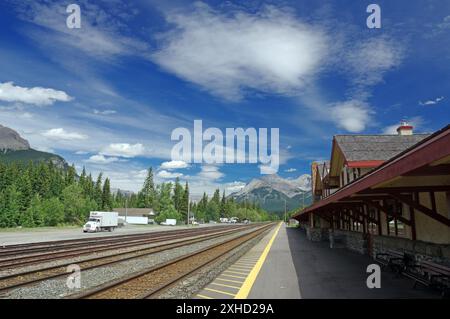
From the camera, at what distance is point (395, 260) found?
452 inches

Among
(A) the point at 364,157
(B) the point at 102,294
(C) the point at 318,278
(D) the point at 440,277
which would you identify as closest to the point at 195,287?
(B) the point at 102,294

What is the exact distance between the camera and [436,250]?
905 cm

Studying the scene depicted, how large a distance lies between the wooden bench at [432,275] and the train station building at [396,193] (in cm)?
37

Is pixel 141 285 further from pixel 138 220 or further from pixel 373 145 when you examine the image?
pixel 138 220

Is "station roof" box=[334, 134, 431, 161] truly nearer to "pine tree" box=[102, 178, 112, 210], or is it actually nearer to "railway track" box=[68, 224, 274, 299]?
"railway track" box=[68, 224, 274, 299]

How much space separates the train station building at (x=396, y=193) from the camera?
227 inches

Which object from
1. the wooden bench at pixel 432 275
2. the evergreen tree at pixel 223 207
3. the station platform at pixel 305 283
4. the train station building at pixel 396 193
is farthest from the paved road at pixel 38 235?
the evergreen tree at pixel 223 207

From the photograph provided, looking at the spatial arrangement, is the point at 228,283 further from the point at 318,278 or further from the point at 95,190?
the point at 95,190

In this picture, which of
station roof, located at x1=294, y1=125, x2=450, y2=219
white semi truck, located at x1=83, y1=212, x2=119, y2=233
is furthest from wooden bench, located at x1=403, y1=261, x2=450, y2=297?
white semi truck, located at x1=83, y1=212, x2=119, y2=233

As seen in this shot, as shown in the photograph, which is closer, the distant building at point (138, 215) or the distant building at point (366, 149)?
the distant building at point (366, 149)

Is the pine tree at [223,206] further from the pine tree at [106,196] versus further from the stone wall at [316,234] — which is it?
the stone wall at [316,234]
